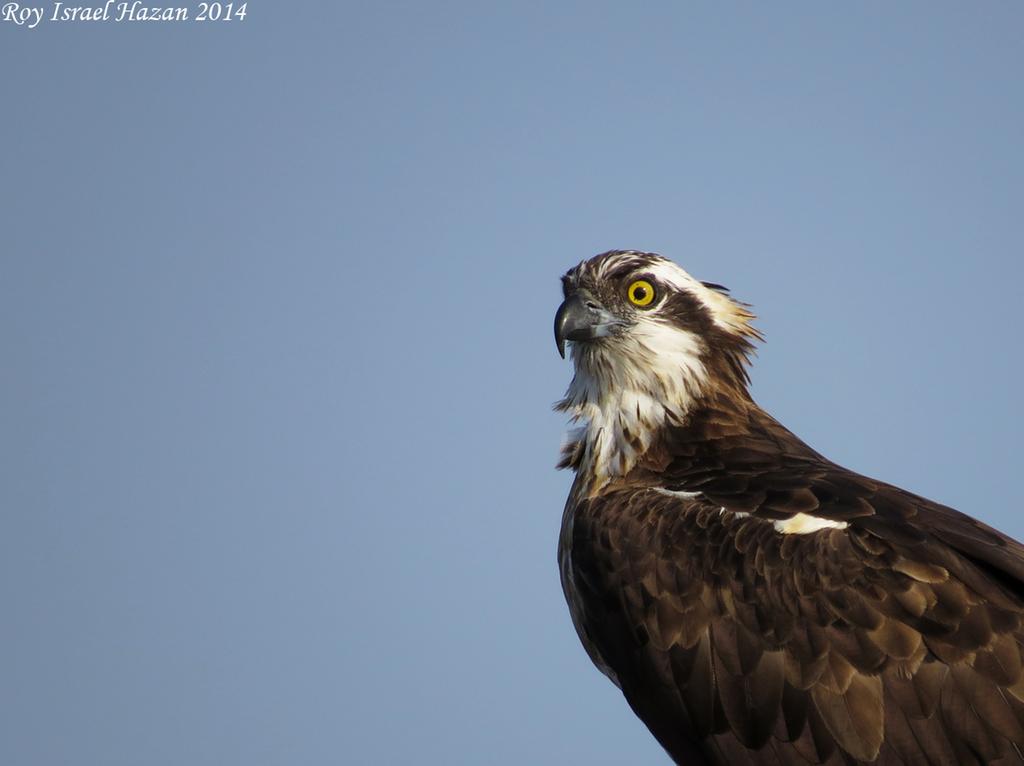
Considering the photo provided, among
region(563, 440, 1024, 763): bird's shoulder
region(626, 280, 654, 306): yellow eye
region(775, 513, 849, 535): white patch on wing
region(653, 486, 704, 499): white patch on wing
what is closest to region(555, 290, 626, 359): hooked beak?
region(626, 280, 654, 306): yellow eye

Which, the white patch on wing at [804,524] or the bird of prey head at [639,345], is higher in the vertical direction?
the bird of prey head at [639,345]

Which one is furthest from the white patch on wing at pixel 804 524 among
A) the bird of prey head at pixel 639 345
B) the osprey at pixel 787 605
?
the bird of prey head at pixel 639 345

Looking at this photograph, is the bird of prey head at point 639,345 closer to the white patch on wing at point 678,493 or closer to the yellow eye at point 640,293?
the yellow eye at point 640,293

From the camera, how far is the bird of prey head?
10.2m

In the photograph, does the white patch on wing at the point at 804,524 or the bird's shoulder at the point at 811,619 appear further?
the white patch on wing at the point at 804,524

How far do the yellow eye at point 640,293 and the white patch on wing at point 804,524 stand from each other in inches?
102

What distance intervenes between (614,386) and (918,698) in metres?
3.53

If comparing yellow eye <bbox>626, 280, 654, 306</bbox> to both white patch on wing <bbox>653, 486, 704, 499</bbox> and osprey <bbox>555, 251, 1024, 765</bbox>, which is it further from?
white patch on wing <bbox>653, 486, 704, 499</bbox>

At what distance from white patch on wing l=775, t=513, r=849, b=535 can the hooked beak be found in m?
2.47

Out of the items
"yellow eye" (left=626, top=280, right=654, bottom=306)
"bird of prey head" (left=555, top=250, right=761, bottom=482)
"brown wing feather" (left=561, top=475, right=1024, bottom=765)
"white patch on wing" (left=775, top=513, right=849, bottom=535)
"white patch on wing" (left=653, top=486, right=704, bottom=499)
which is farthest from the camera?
"yellow eye" (left=626, top=280, right=654, bottom=306)

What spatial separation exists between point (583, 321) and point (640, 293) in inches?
19.6

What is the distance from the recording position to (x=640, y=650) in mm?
8633

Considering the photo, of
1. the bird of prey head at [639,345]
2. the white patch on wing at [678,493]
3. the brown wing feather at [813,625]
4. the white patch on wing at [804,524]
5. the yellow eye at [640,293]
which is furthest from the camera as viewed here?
the yellow eye at [640,293]

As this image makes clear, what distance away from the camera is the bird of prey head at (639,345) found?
33.6 ft
